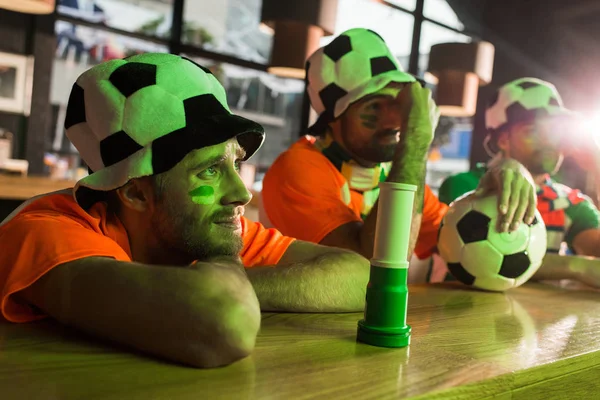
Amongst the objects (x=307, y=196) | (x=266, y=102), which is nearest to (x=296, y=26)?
(x=307, y=196)

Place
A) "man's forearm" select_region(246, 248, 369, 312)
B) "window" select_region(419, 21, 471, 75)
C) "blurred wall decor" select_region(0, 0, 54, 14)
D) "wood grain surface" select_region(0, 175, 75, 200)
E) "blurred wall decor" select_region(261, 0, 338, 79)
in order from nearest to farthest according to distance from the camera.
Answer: "man's forearm" select_region(246, 248, 369, 312)
"blurred wall decor" select_region(0, 0, 54, 14)
"wood grain surface" select_region(0, 175, 75, 200)
"blurred wall decor" select_region(261, 0, 338, 79)
"window" select_region(419, 21, 471, 75)

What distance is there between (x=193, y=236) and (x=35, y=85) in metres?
4.52

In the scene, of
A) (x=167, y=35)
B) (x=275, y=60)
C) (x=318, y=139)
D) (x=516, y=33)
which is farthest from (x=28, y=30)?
(x=516, y=33)

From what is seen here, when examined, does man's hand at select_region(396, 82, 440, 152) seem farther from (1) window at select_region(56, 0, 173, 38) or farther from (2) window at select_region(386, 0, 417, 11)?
(2) window at select_region(386, 0, 417, 11)

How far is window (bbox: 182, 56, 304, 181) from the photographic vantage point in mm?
6180

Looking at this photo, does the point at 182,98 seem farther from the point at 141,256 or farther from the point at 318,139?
the point at 318,139

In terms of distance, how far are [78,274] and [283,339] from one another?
0.32 metres

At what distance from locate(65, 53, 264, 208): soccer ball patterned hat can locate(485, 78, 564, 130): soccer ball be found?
1.63 metres

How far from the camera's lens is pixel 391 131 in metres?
2.01

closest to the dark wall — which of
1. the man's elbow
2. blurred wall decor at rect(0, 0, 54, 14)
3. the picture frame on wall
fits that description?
the picture frame on wall

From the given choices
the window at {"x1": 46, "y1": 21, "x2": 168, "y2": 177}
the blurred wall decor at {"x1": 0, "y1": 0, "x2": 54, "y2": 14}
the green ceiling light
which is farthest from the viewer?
the window at {"x1": 46, "y1": 21, "x2": 168, "y2": 177}

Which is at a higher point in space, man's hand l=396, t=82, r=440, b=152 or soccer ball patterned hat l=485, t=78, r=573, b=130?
soccer ball patterned hat l=485, t=78, r=573, b=130

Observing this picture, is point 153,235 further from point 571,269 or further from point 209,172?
point 571,269

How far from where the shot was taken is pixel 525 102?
236cm
